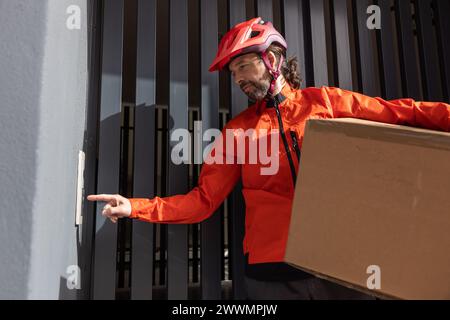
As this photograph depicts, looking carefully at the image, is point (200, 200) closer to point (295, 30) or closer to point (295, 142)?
point (295, 142)

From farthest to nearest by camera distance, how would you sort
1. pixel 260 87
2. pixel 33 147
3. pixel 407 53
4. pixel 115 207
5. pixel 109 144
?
pixel 407 53 → pixel 109 144 → pixel 260 87 → pixel 115 207 → pixel 33 147

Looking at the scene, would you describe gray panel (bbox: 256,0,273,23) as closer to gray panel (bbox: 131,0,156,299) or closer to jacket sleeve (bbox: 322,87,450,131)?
gray panel (bbox: 131,0,156,299)

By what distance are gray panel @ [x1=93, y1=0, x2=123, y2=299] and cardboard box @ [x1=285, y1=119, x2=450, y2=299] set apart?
2.65 ft

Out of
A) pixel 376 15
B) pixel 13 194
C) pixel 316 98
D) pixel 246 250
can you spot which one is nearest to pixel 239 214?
pixel 246 250

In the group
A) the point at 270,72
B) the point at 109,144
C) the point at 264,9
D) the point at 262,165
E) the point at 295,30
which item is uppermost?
the point at 264,9

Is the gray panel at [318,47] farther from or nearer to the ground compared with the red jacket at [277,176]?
farther from the ground

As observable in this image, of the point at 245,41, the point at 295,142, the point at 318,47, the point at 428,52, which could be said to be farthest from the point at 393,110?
the point at 428,52

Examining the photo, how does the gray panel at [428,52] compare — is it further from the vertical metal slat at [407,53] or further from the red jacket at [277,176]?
the red jacket at [277,176]

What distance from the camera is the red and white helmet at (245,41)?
58.7 inches

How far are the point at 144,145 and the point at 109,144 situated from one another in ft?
0.48

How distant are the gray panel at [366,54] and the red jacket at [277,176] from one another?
62cm

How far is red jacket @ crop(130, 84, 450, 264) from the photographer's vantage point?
1.40 m

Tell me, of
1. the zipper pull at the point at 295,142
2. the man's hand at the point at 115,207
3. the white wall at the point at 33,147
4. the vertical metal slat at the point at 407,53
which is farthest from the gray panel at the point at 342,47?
the white wall at the point at 33,147

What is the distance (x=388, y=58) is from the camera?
6.93 ft
